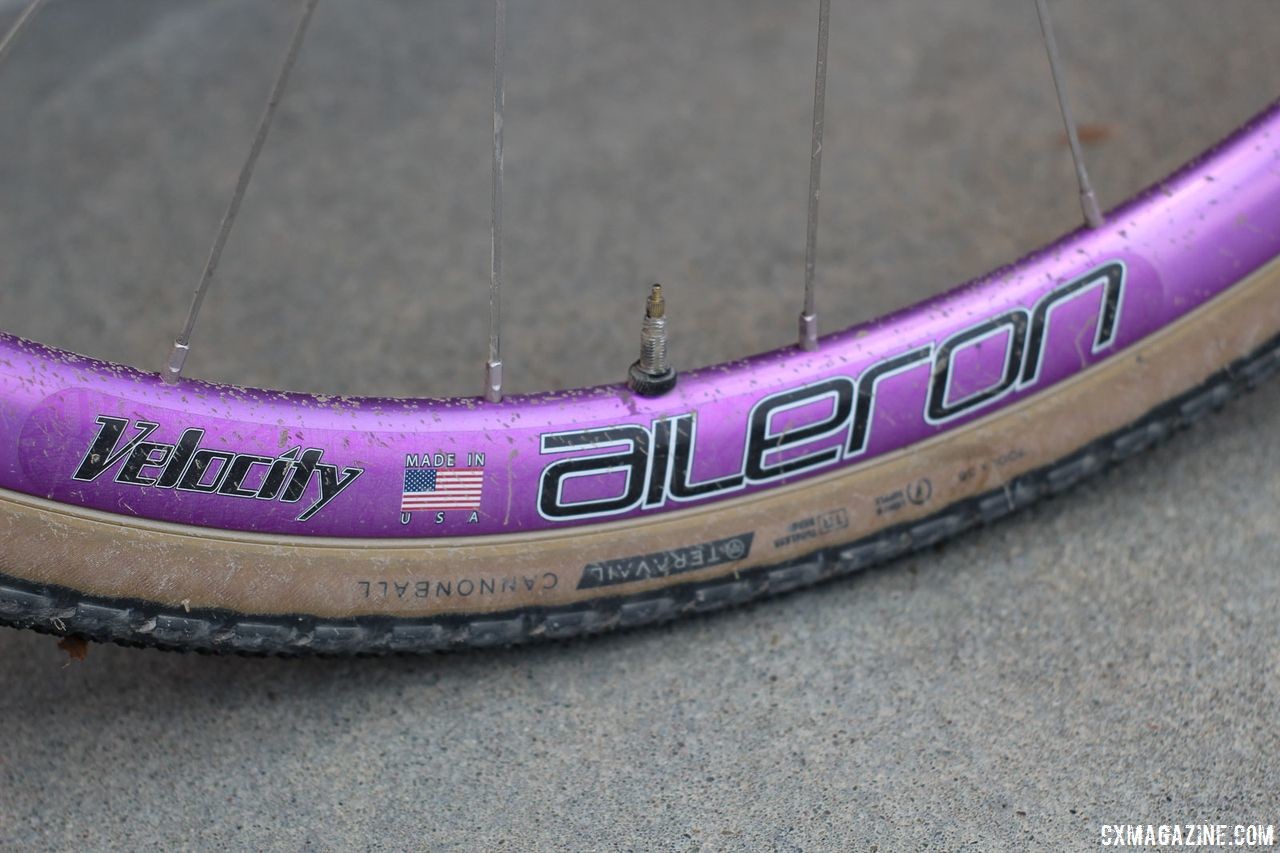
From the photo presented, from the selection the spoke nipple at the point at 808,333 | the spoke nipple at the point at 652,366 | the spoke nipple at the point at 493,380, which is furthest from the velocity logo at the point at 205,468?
the spoke nipple at the point at 808,333

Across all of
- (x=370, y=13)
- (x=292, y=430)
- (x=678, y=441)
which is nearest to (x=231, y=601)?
(x=292, y=430)

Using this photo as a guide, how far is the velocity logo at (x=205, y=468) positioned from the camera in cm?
102

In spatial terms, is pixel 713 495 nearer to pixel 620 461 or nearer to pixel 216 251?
pixel 620 461

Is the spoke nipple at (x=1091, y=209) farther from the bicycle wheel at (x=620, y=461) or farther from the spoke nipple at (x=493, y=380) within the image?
the spoke nipple at (x=493, y=380)

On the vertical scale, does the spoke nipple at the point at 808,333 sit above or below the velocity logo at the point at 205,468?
above

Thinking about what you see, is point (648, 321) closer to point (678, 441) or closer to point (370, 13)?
point (678, 441)

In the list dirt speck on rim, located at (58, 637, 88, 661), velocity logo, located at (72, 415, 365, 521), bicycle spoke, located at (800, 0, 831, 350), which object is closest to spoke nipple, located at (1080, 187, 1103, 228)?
bicycle spoke, located at (800, 0, 831, 350)

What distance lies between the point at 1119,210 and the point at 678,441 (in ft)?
1.41

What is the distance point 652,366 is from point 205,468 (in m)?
0.34

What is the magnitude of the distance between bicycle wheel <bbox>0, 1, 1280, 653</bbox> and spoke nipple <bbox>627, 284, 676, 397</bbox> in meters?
0.01

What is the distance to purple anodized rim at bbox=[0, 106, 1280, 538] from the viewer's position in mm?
1029

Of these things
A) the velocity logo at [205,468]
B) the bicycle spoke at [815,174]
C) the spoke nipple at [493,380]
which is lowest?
the velocity logo at [205,468]

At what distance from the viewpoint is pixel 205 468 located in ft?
3.43

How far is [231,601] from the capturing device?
1.07 meters
